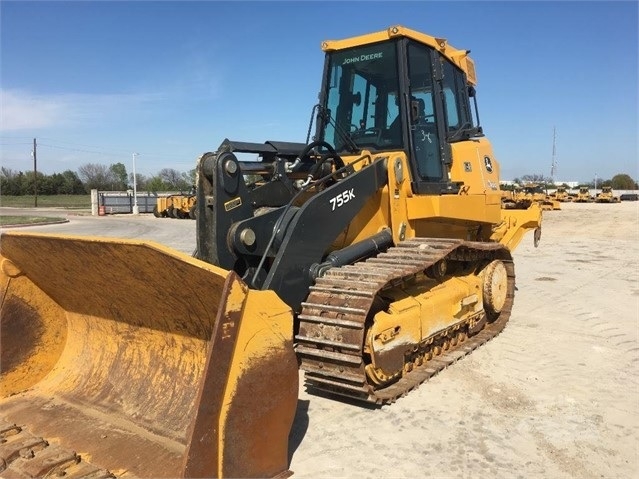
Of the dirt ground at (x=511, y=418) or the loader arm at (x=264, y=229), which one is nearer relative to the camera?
the dirt ground at (x=511, y=418)

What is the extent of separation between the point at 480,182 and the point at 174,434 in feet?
14.9

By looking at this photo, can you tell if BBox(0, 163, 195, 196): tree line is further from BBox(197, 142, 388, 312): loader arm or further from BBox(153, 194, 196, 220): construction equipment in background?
BBox(197, 142, 388, 312): loader arm

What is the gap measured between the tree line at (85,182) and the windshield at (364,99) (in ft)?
180

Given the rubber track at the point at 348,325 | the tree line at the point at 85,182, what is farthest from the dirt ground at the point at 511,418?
the tree line at the point at 85,182

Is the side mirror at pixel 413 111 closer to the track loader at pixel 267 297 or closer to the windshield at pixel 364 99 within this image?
the track loader at pixel 267 297

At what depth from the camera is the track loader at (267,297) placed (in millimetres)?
2906

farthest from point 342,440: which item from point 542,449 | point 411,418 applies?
point 542,449

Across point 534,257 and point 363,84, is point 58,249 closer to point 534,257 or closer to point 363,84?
point 363,84

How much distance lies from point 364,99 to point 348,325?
2942 millimetres

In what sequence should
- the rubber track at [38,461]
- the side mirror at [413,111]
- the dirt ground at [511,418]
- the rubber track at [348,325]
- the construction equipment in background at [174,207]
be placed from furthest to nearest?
the construction equipment in background at [174,207], the side mirror at [413,111], the rubber track at [348,325], the dirt ground at [511,418], the rubber track at [38,461]

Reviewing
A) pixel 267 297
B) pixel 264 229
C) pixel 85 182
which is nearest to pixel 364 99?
pixel 264 229

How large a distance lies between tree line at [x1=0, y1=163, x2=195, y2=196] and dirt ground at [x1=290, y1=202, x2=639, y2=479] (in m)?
56.0

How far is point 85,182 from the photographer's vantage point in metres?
80.7

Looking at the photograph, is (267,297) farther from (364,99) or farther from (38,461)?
(364,99)
